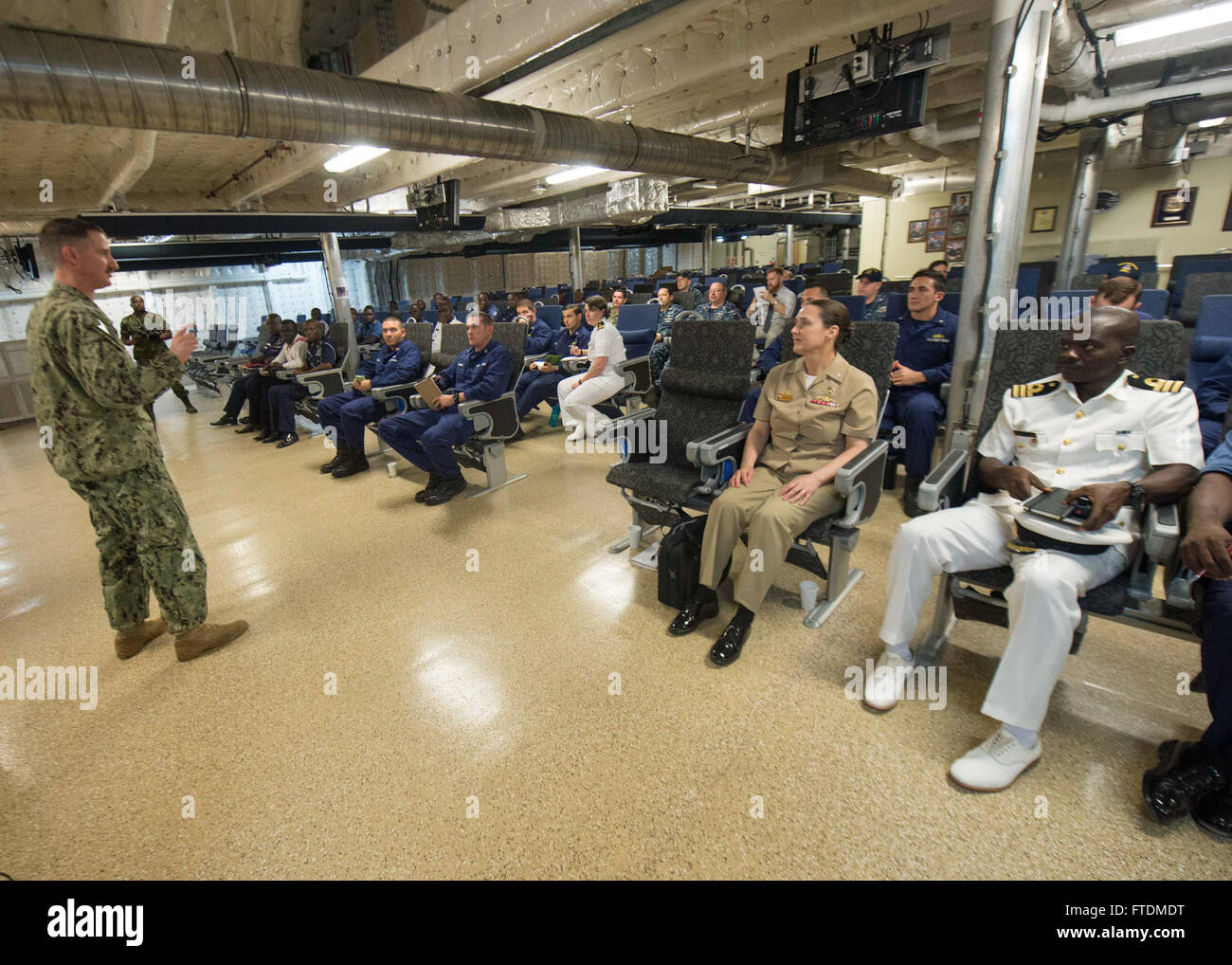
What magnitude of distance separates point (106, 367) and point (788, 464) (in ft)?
7.98

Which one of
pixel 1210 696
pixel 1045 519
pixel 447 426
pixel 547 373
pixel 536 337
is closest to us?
pixel 1210 696

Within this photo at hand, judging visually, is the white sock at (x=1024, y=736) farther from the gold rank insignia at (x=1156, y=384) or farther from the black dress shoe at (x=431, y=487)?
the black dress shoe at (x=431, y=487)

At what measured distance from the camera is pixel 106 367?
1804mm

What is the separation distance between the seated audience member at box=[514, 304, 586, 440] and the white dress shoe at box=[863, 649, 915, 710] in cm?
355

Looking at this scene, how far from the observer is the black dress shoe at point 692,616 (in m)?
2.20

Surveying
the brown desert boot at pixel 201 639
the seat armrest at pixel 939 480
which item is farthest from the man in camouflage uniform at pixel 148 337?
the seat armrest at pixel 939 480

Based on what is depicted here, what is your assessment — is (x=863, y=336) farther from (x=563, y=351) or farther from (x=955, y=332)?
(x=563, y=351)

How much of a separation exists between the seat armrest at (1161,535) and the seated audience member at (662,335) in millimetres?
2720

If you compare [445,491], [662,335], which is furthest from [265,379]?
[662,335]

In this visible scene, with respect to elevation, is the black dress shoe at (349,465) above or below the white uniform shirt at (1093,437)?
below

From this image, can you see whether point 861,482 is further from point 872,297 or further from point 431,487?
point 872,297
